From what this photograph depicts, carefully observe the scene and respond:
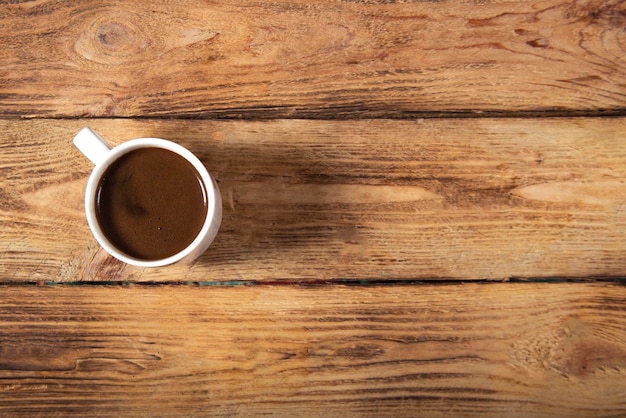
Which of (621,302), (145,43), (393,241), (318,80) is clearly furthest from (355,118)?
(621,302)

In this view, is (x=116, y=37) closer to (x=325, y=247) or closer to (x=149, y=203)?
(x=149, y=203)

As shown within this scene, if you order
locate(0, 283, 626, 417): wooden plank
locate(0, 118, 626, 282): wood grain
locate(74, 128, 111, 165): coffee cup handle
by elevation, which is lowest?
locate(0, 283, 626, 417): wooden plank

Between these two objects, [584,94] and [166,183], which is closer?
[166,183]

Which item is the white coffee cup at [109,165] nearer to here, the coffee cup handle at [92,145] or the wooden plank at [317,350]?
the coffee cup handle at [92,145]

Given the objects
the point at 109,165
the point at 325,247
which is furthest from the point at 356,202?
the point at 109,165

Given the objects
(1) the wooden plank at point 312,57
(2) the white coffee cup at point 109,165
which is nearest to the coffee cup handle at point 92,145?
(2) the white coffee cup at point 109,165

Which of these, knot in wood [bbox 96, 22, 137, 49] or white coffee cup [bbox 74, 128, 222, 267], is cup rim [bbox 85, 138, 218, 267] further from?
knot in wood [bbox 96, 22, 137, 49]

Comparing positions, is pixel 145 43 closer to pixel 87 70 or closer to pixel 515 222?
pixel 87 70

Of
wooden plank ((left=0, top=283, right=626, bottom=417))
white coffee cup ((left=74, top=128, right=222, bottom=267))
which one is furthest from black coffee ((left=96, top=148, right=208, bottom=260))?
wooden plank ((left=0, top=283, right=626, bottom=417))
